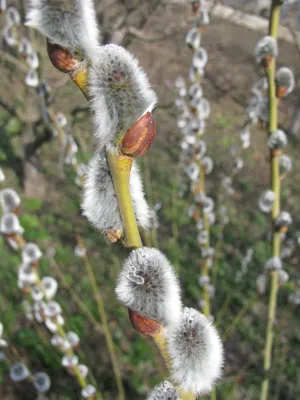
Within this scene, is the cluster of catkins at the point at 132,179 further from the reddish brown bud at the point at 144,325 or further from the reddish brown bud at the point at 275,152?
the reddish brown bud at the point at 275,152

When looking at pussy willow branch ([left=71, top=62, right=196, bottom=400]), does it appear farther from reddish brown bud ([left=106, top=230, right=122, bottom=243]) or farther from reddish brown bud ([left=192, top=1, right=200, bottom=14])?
reddish brown bud ([left=192, top=1, right=200, bottom=14])

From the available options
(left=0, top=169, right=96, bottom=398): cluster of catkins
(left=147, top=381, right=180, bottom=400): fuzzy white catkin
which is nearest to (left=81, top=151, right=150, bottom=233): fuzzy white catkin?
(left=147, top=381, right=180, bottom=400): fuzzy white catkin

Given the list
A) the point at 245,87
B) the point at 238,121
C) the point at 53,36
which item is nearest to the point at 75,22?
the point at 53,36

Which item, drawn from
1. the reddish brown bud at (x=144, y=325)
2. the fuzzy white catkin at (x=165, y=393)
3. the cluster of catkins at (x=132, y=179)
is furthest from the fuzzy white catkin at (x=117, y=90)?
the fuzzy white catkin at (x=165, y=393)

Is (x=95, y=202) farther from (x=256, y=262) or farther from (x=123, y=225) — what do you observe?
(x=256, y=262)

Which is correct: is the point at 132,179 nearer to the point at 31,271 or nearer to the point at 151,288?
the point at 151,288

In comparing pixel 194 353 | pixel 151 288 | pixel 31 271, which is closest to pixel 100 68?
pixel 151 288
